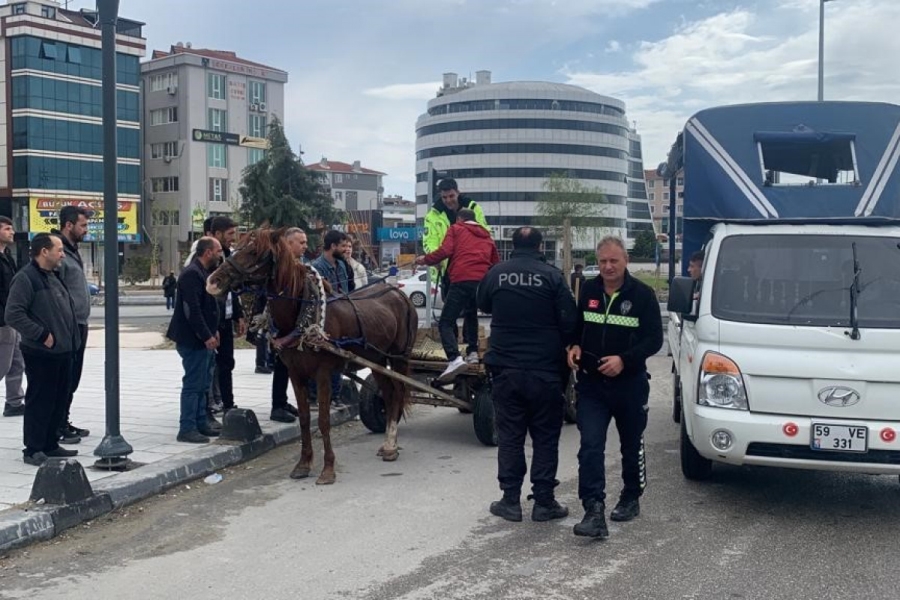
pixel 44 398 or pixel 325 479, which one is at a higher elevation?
pixel 44 398

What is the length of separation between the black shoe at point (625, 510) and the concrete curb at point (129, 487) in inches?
141

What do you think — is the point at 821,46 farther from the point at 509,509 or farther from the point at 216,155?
the point at 216,155

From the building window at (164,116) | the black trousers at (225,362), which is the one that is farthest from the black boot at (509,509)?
the building window at (164,116)

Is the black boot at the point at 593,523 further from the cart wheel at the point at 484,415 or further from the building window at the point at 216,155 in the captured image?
the building window at the point at 216,155

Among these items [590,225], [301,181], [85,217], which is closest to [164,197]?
[301,181]

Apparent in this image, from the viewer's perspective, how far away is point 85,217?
26.9 ft

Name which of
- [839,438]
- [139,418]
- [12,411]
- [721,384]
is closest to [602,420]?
[721,384]

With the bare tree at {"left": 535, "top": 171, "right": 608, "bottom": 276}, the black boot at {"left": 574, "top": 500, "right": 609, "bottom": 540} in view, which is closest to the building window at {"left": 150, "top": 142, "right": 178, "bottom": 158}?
the bare tree at {"left": 535, "top": 171, "right": 608, "bottom": 276}

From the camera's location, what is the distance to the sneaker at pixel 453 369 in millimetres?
8125

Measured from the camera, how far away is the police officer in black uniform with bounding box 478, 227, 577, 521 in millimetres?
5879

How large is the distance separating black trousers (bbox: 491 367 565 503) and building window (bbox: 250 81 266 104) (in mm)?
74430

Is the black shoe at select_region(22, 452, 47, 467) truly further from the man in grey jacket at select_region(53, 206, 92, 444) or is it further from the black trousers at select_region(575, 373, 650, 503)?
the black trousers at select_region(575, 373, 650, 503)

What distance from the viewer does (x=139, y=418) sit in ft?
30.8

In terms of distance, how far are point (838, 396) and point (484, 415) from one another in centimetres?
346
